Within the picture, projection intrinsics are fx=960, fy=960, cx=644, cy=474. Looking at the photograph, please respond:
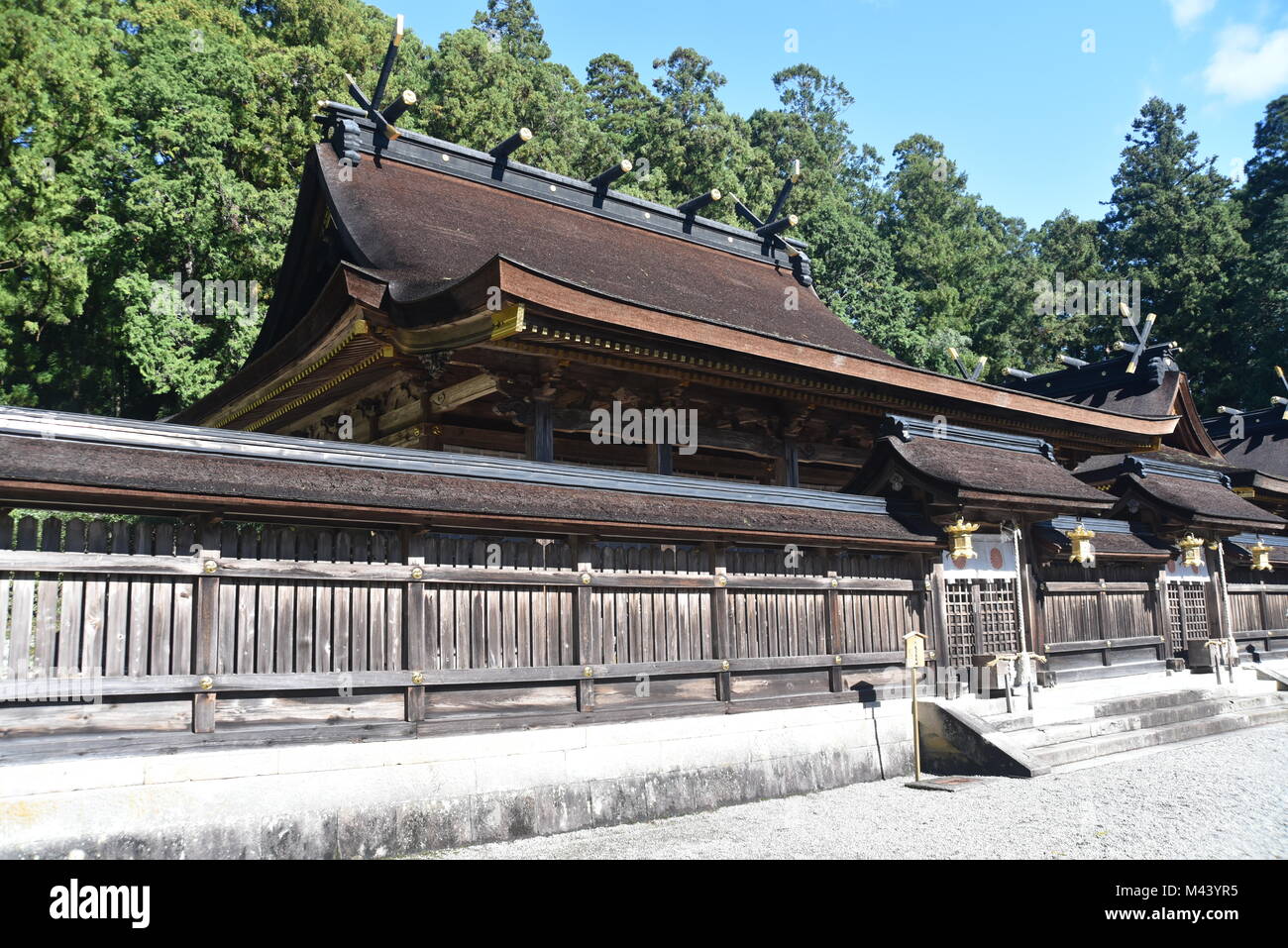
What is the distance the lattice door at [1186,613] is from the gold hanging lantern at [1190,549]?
50 centimetres

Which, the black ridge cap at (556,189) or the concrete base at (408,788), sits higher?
the black ridge cap at (556,189)

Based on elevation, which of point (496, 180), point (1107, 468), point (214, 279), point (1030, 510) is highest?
point (214, 279)

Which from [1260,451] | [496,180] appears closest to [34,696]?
[496,180]

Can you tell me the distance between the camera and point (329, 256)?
15234mm

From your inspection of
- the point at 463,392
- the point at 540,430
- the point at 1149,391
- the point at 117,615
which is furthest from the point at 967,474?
the point at 1149,391

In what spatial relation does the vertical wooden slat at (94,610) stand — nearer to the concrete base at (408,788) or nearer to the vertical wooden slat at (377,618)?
the concrete base at (408,788)

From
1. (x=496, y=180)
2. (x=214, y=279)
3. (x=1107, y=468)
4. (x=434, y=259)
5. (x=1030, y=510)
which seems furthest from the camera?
(x=214, y=279)

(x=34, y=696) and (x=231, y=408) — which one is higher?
(x=231, y=408)

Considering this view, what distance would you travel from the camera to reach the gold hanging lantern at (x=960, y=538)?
43.0ft

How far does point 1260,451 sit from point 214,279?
116 feet

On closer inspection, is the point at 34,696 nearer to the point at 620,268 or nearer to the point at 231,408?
the point at 231,408

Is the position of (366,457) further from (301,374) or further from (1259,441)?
(1259,441)

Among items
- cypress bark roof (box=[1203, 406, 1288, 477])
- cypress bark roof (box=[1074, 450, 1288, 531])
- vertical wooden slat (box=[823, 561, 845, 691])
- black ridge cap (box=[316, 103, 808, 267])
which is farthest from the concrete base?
cypress bark roof (box=[1203, 406, 1288, 477])

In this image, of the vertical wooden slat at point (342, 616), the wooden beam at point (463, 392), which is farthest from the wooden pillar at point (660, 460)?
the vertical wooden slat at point (342, 616)
